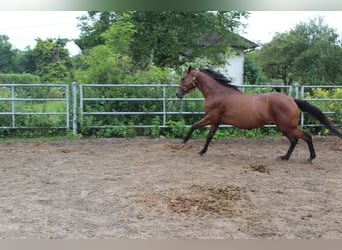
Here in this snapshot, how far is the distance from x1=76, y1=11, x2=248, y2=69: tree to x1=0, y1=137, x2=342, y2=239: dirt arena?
7.72m

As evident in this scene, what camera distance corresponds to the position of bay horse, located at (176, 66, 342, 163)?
18.5ft

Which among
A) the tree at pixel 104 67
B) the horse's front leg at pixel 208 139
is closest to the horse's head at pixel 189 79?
the horse's front leg at pixel 208 139

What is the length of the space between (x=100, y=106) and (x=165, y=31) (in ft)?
22.3

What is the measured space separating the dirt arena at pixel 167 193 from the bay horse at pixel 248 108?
1.59 ft

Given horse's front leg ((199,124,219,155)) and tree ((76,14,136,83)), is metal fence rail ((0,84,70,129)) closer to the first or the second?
tree ((76,14,136,83))

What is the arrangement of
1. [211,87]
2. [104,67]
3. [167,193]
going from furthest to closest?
[104,67], [211,87], [167,193]

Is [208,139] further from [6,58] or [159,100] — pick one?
[6,58]

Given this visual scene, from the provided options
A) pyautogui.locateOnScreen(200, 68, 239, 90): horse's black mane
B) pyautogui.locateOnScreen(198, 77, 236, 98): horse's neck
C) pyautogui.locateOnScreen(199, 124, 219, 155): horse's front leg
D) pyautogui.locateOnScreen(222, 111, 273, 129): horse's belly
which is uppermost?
pyautogui.locateOnScreen(200, 68, 239, 90): horse's black mane

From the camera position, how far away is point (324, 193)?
3998 millimetres

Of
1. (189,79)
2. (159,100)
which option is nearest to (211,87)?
(189,79)

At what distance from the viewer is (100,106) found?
26.6 feet

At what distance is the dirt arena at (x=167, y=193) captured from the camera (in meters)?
2.89

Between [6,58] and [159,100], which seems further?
[6,58]

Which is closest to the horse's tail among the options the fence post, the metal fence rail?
the fence post
